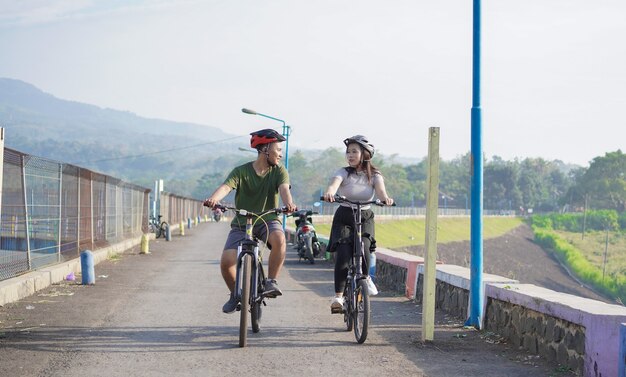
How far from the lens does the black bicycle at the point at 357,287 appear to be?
26.4 feet

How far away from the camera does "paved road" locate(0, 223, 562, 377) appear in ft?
22.4

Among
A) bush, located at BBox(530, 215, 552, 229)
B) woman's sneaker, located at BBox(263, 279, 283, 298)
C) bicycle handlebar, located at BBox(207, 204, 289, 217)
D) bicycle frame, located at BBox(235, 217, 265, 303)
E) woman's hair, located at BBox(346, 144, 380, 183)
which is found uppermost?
woman's hair, located at BBox(346, 144, 380, 183)

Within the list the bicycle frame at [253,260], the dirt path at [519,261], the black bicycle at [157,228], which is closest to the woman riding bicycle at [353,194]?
the bicycle frame at [253,260]

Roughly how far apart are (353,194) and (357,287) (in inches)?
36.1

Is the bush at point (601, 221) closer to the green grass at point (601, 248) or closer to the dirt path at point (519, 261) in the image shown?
the green grass at point (601, 248)

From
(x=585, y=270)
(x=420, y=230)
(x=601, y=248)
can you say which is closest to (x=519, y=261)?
(x=585, y=270)

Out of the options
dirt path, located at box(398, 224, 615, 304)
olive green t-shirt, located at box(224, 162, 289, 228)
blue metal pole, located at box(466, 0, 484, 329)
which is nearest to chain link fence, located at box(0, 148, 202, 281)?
olive green t-shirt, located at box(224, 162, 289, 228)

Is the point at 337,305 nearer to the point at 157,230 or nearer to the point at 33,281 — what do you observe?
the point at 33,281

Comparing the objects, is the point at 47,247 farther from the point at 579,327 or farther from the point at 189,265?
the point at 579,327

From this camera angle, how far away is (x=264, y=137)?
26.6 ft

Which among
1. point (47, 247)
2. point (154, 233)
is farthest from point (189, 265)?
point (154, 233)

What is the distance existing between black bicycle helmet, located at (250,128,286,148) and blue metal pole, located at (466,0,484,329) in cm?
235

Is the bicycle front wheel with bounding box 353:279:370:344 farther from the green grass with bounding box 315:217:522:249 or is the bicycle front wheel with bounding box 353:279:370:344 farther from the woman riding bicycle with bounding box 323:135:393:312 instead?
the green grass with bounding box 315:217:522:249

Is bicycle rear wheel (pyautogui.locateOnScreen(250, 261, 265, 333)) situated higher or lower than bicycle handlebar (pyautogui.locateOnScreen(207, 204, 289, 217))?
lower
